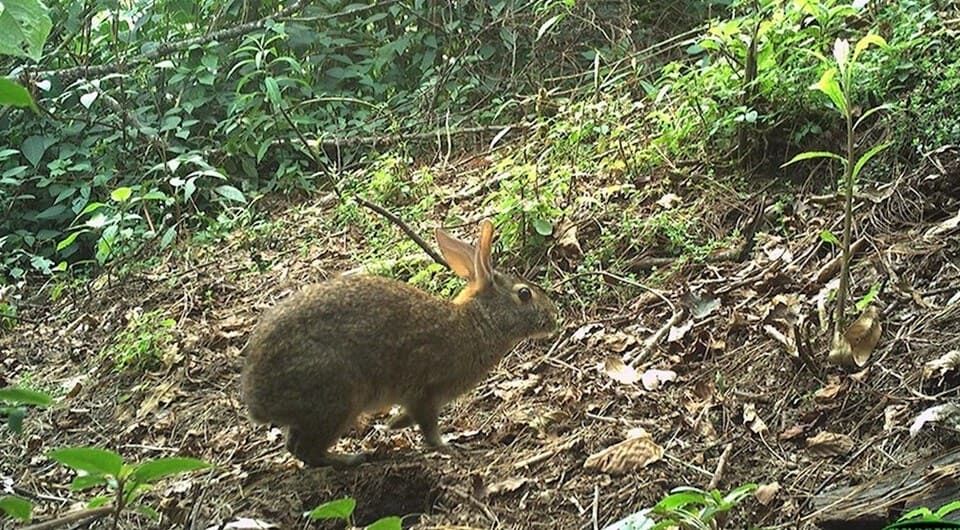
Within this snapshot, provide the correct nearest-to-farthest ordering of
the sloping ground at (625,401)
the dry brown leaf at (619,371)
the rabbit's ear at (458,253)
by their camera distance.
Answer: the sloping ground at (625,401) → the dry brown leaf at (619,371) → the rabbit's ear at (458,253)

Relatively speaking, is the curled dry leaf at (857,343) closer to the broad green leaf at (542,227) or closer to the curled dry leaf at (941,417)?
the curled dry leaf at (941,417)

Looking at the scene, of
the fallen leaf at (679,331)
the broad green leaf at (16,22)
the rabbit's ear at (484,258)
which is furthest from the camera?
the rabbit's ear at (484,258)

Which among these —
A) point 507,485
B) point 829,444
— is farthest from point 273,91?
point 829,444

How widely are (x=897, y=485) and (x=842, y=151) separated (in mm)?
3135

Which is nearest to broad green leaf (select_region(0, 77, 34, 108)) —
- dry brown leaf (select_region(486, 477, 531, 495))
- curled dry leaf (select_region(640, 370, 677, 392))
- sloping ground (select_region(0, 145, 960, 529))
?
sloping ground (select_region(0, 145, 960, 529))

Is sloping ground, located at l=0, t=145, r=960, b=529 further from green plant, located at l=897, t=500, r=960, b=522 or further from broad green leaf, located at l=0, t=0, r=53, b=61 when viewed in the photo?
broad green leaf, located at l=0, t=0, r=53, b=61

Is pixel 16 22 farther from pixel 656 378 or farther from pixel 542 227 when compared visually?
pixel 542 227

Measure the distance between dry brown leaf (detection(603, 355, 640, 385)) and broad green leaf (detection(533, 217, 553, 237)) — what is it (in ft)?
4.31

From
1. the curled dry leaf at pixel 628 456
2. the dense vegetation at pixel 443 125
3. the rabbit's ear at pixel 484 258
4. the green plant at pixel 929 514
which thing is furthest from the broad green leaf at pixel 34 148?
the green plant at pixel 929 514

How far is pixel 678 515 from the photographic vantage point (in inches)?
120

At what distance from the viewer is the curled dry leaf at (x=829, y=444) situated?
163 inches

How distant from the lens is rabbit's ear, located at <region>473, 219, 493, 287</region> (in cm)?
568

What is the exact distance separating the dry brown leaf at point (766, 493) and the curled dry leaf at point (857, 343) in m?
0.79

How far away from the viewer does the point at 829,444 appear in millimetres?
4199
